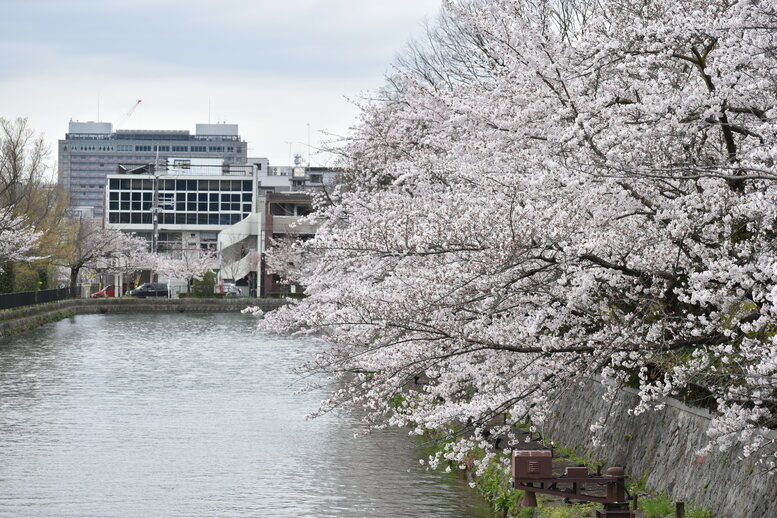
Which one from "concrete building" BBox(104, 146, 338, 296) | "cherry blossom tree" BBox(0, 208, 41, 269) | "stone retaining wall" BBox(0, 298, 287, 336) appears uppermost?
"concrete building" BBox(104, 146, 338, 296)

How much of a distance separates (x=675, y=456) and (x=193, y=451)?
9.77 meters

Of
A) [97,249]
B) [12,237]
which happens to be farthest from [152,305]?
[12,237]

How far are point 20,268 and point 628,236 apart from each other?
178 ft

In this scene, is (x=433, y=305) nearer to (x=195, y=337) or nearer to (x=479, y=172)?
(x=479, y=172)

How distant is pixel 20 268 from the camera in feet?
196

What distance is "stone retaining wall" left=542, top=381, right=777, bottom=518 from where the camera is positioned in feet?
30.9

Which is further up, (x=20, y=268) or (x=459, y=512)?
(x=20, y=268)

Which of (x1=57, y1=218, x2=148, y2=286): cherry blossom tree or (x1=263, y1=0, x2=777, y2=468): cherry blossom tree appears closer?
(x1=263, y1=0, x2=777, y2=468): cherry blossom tree

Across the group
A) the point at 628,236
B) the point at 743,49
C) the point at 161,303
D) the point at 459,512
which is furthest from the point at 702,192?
the point at 161,303

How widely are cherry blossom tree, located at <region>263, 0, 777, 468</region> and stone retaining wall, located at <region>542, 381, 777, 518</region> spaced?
0.93ft

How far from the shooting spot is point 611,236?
999 cm

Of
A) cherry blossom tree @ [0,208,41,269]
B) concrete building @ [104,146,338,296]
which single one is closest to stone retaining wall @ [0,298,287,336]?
cherry blossom tree @ [0,208,41,269]

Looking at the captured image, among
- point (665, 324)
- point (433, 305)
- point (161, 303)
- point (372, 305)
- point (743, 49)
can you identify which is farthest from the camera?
point (161, 303)

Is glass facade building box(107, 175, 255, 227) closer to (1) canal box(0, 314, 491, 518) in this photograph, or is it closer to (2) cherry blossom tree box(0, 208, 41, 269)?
(2) cherry blossom tree box(0, 208, 41, 269)
